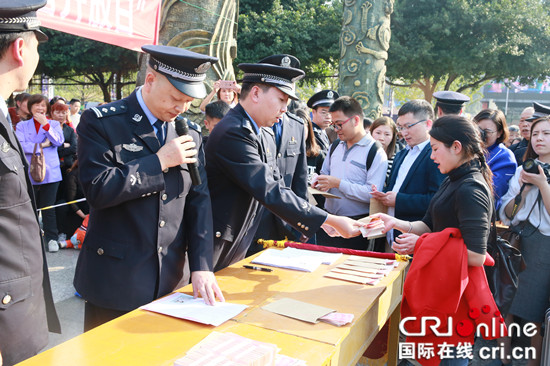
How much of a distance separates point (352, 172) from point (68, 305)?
9.36 ft

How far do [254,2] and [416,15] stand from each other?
19.2 feet

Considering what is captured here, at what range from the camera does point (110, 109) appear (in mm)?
1927

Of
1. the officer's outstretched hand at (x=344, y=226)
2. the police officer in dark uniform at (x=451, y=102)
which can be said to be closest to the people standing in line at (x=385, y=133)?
the police officer in dark uniform at (x=451, y=102)

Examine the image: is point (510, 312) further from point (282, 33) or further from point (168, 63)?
point (282, 33)

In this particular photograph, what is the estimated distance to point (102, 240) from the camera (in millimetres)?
1926

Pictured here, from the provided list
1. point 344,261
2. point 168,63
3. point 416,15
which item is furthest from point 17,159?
point 416,15

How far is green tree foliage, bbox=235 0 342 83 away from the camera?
14422 mm

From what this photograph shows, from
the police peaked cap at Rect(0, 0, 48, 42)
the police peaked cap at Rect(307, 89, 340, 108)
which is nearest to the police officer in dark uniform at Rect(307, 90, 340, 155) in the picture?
the police peaked cap at Rect(307, 89, 340, 108)

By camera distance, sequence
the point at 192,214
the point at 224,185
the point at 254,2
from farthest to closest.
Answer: the point at 254,2
the point at 224,185
the point at 192,214

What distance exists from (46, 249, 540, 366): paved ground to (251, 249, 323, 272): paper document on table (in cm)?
97

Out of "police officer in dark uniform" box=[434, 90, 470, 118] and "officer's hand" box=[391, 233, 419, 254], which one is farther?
"police officer in dark uniform" box=[434, 90, 470, 118]

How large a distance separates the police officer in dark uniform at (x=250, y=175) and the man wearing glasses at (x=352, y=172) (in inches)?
50.1

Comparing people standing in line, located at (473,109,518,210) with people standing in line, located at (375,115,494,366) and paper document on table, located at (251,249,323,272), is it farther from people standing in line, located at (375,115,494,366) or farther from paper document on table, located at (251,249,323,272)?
paper document on table, located at (251,249,323,272)

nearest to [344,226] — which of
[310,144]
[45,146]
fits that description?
[310,144]
